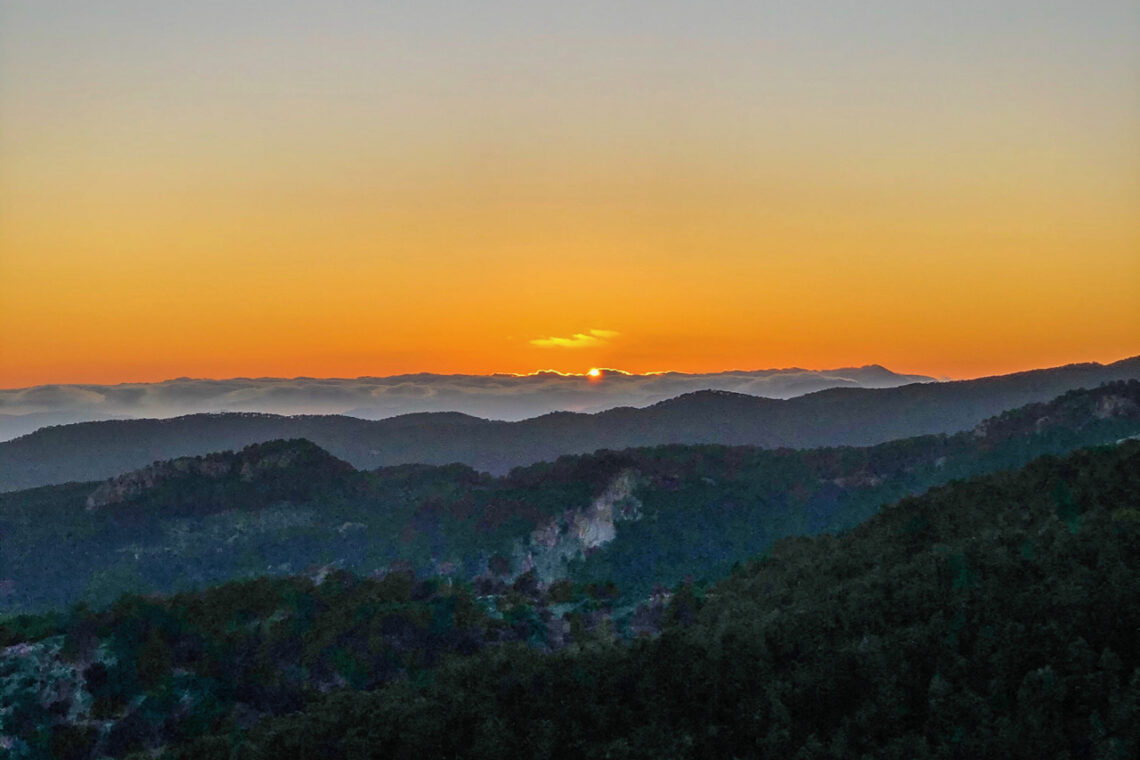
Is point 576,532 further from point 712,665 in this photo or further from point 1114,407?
point 712,665

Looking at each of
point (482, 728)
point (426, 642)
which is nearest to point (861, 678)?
point (482, 728)

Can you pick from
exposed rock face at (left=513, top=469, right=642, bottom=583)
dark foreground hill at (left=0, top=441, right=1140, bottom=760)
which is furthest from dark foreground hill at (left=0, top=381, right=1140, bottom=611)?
dark foreground hill at (left=0, top=441, right=1140, bottom=760)

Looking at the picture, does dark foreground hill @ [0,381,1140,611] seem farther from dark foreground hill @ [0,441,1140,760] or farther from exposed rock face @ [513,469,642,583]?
dark foreground hill @ [0,441,1140,760]

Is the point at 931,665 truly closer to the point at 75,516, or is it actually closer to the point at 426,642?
the point at 426,642

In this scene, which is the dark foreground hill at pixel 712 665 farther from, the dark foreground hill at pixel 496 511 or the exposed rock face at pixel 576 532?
the exposed rock face at pixel 576 532

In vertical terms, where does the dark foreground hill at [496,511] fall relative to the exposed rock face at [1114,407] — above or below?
below

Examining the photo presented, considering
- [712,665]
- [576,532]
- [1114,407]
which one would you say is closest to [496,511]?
[576,532]

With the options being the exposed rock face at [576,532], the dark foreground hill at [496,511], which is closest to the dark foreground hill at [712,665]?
the dark foreground hill at [496,511]
